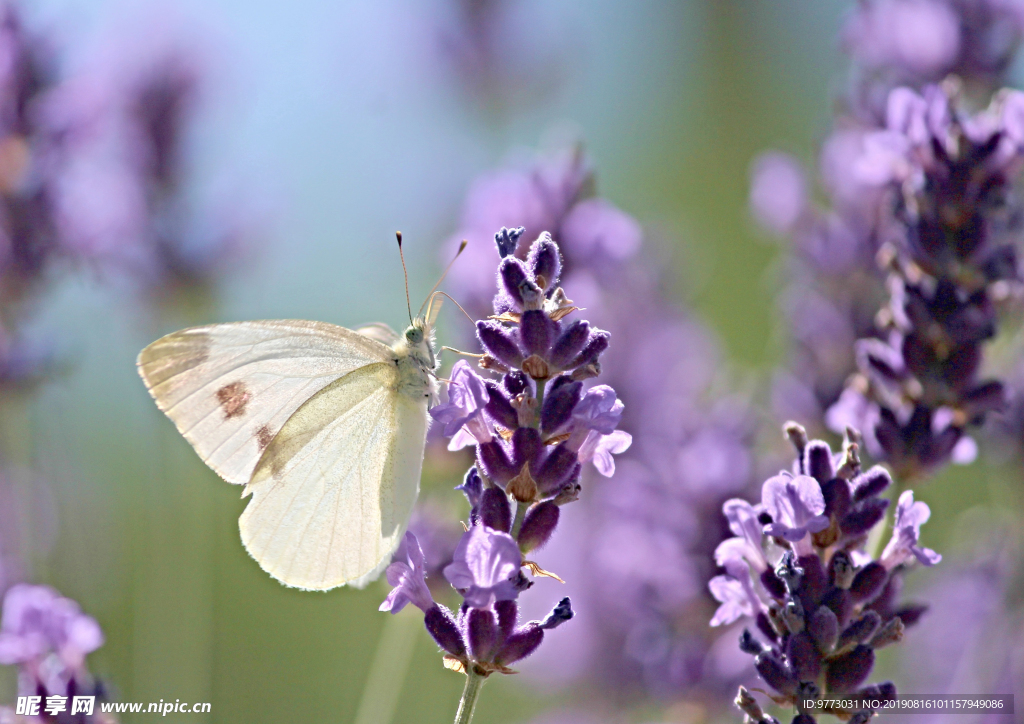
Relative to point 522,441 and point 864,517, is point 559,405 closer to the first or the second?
point 522,441

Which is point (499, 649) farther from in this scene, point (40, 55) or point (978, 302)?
point (40, 55)

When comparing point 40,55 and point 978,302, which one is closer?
point 978,302

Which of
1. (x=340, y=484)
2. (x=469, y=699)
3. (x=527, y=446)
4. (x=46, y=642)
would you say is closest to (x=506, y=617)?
(x=469, y=699)

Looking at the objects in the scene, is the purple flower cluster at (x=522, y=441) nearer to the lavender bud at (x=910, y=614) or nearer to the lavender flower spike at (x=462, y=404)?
the lavender flower spike at (x=462, y=404)

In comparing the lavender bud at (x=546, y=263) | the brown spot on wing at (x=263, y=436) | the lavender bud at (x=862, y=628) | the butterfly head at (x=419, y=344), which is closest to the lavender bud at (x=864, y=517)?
the lavender bud at (x=862, y=628)

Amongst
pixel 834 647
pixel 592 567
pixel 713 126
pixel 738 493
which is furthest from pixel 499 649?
pixel 713 126

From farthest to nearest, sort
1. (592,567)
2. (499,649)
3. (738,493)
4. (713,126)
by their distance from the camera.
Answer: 1. (713,126)
2. (592,567)
3. (738,493)
4. (499,649)
